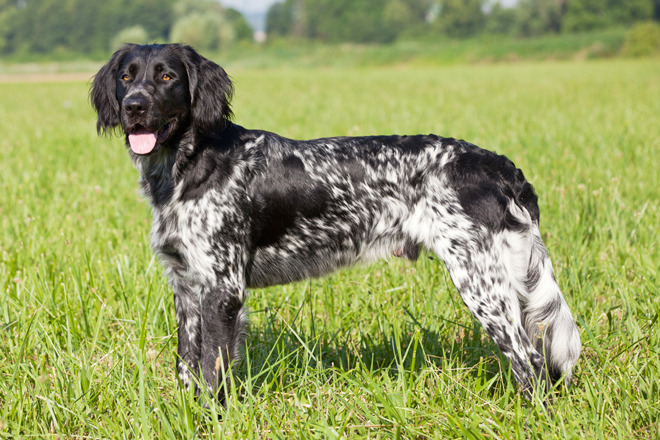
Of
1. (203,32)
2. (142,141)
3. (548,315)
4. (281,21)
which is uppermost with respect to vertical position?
(281,21)

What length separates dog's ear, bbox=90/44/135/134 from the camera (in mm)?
2830

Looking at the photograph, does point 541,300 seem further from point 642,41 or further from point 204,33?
point 204,33

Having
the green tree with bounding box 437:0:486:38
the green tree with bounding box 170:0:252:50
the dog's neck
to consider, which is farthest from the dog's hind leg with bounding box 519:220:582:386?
the green tree with bounding box 437:0:486:38

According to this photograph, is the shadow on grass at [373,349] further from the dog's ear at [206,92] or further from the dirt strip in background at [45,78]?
the dirt strip in background at [45,78]

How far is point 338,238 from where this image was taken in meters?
2.76

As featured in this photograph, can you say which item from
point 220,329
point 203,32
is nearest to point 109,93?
point 220,329

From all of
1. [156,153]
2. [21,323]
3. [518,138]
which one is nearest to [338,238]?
[156,153]

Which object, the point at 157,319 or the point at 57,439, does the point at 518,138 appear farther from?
the point at 57,439

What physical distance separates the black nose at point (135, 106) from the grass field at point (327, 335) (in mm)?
1014

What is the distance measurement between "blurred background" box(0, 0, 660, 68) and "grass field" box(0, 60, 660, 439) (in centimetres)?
5121

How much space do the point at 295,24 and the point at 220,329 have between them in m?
102

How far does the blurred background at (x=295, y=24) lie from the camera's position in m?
68.5

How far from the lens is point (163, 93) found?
264cm

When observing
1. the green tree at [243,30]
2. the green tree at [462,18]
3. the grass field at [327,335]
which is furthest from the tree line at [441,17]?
the grass field at [327,335]
